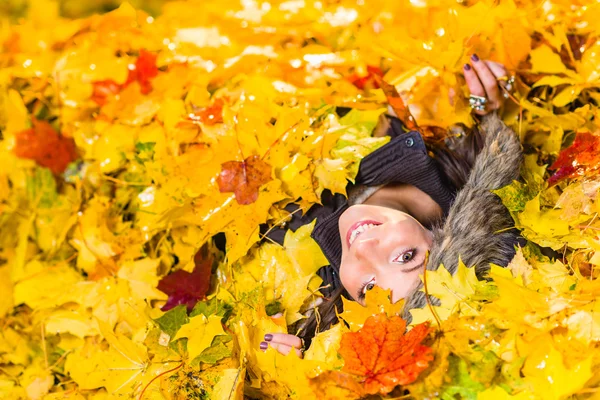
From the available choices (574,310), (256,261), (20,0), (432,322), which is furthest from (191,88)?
(574,310)

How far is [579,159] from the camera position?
4.07 ft

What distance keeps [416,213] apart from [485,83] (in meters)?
0.36

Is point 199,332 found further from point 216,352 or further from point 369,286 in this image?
point 369,286

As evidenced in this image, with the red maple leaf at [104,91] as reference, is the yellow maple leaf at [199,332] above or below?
below

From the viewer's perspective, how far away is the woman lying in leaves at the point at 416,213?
1.15 m

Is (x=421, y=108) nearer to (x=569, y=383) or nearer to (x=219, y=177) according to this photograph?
(x=219, y=177)

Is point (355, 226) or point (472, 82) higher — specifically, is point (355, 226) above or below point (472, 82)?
below

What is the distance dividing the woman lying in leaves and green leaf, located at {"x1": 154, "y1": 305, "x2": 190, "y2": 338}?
19 centimetres

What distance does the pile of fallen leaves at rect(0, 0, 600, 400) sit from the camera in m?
1.01

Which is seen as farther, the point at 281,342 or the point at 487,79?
the point at 487,79

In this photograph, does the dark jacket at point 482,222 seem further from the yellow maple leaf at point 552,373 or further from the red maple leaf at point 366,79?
the red maple leaf at point 366,79

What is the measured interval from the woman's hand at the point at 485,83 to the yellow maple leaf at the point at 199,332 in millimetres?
760

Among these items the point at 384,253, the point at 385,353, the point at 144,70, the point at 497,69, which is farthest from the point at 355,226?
the point at 144,70

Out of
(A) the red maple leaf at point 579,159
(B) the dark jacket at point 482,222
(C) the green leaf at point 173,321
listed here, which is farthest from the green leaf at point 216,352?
(A) the red maple leaf at point 579,159
